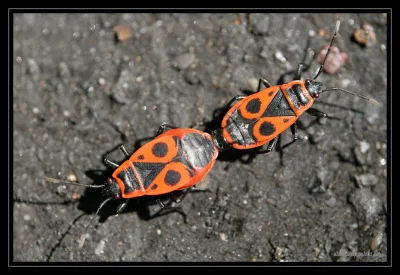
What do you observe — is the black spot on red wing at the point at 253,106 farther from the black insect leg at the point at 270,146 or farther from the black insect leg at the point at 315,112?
the black insect leg at the point at 315,112

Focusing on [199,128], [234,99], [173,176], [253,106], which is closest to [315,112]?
[253,106]

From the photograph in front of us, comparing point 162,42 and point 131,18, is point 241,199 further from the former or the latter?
point 131,18

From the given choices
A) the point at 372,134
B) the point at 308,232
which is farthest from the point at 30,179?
the point at 372,134

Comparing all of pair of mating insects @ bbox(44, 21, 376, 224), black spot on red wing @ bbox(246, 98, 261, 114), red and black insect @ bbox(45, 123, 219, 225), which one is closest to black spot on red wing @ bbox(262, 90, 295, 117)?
pair of mating insects @ bbox(44, 21, 376, 224)

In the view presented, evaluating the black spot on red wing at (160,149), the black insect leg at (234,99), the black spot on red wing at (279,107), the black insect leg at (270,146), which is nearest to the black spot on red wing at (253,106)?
the black spot on red wing at (279,107)

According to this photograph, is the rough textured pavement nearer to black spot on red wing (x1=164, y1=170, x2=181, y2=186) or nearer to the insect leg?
the insect leg

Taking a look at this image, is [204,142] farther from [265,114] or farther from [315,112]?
[315,112]

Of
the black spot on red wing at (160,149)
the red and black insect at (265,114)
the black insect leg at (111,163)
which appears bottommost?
the black insect leg at (111,163)
